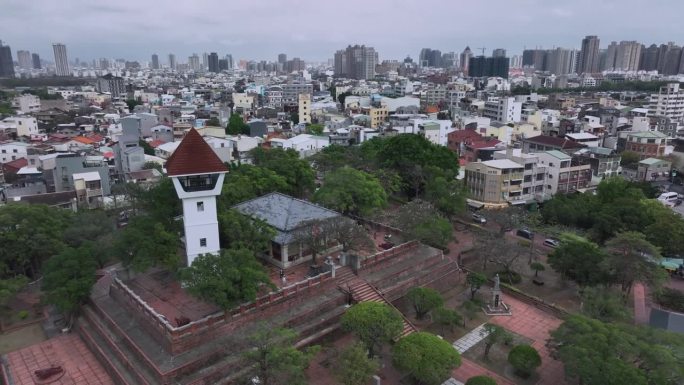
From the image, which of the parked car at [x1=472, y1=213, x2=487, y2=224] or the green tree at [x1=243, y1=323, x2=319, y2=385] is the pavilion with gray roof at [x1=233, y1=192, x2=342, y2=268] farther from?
the parked car at [x1=472, y1=213, x2=487, y2=224]

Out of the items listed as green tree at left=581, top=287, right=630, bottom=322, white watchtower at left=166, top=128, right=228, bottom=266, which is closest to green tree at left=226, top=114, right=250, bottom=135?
white watchtower at left=166, top=128, right=228, bottom=266

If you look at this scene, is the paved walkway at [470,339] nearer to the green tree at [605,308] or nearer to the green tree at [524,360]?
the green tree at [524,360]

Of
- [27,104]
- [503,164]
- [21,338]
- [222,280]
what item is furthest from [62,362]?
[27,104]

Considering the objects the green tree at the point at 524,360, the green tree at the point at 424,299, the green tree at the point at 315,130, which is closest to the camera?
the green tree at the point at 524,360

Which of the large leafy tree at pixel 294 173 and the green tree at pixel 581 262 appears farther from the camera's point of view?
the large leafy tree at pixel 294 173

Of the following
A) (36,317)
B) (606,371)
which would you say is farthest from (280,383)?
(36,317)

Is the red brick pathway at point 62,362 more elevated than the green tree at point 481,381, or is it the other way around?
the green tree at point 481,381

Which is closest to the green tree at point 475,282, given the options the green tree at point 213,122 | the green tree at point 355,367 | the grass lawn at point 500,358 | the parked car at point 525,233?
the grass lawn at point 500,358
